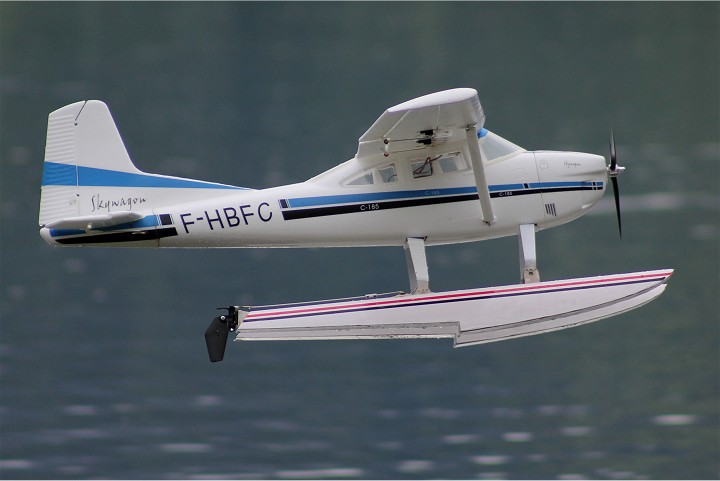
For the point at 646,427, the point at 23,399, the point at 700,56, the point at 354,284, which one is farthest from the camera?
the point at 700,56

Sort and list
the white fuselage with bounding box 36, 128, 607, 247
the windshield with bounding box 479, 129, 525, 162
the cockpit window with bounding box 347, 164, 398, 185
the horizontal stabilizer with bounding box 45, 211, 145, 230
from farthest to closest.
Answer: the windshield with bounding box 479, 129, 525, 162, the cockpit window with bounding box 347, 164, 398, 185, the white fuselage with bounding box 36, 128, 607, 247, the horizontal stabilizer with bounding box 45, 211, 145, 230

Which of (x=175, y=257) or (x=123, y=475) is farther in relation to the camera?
(x=175, y=257)

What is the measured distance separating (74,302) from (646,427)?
11.2m

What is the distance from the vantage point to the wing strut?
45.2ft

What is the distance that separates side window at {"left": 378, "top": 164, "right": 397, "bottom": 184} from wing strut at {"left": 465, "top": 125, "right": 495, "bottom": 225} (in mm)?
764

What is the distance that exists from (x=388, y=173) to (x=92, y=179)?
9.41 ft

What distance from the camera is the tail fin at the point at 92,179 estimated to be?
45.8ft

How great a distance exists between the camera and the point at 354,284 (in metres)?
26.0

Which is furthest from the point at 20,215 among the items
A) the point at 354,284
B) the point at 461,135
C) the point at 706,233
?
the point at 461,135

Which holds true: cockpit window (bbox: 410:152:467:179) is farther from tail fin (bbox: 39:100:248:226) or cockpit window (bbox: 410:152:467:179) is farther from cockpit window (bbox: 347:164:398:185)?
tail fin (bbox: 39:100:248:226)

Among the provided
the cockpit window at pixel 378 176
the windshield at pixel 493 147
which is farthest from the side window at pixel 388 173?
the windshield at pixel 493 147

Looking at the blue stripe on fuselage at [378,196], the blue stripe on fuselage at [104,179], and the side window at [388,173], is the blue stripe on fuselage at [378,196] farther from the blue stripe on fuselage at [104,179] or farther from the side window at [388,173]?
the blue stripe on fuselage at [104,179]

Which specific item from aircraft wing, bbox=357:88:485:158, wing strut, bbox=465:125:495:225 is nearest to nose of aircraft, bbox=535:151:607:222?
wing strut, bbox=465:125:495:225

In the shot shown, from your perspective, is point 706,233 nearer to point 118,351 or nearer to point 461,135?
point 118,351
